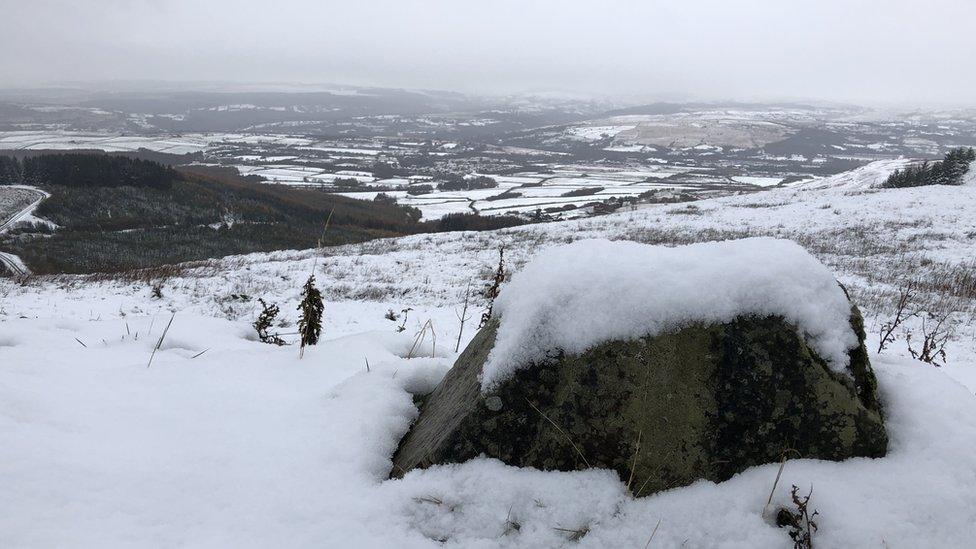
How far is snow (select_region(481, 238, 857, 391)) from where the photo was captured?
6.63 ft

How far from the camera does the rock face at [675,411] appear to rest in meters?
1.93

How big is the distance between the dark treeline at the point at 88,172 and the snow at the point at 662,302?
83327 millimetres

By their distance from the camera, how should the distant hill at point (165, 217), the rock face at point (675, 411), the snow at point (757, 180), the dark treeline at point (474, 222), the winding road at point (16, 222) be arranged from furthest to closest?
the snow at point (757, 180) → the dark treeline at point (474, 222) → the distant hill at point (165, 217) → the winding road at point (16, 222) → the rock face at point (675, 411)

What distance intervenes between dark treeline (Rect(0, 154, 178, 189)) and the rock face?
83400 millimetres

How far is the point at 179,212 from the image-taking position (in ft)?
211

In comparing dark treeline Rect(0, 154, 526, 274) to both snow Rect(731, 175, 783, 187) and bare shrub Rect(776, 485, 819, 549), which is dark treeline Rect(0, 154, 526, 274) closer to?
bare shrub Rect(776, 485, 819, 549)

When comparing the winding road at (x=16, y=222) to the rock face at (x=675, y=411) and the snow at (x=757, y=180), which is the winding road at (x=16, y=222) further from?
the snow at (x=757, y=180)

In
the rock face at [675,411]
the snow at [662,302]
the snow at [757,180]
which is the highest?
the snow at [662,302]

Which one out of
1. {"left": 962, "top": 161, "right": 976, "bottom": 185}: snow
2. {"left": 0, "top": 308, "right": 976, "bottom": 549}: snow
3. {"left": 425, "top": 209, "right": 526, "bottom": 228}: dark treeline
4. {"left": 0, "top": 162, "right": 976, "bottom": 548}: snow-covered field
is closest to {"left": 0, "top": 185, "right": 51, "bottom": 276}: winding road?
{"left": 0, "top": 162, "right": 976, "bottom": 548}: snow-covered field

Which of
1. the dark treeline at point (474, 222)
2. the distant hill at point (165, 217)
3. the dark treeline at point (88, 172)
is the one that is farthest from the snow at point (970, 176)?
the dark treeline at point (88, 172)

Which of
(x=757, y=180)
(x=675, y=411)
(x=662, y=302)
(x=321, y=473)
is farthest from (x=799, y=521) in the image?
(x=757, y=180)

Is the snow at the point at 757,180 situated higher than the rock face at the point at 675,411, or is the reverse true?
the rock face at the point at 675,411

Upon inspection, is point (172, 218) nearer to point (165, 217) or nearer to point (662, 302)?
point (165, 217)

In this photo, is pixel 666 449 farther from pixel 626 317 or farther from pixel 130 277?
pixel 130 277
